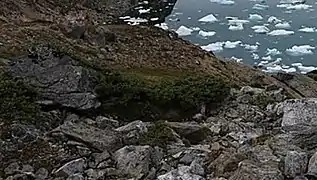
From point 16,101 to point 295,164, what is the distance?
11.1 ft

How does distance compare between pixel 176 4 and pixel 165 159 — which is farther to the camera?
pixel 176 4

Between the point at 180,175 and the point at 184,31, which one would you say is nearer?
the point at 180,175

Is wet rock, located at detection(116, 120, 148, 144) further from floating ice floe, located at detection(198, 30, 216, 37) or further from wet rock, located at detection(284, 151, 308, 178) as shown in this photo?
floating ice floe, located at detection(198, 30, 216, 37)

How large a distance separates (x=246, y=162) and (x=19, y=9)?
1249cm

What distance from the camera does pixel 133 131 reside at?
7039mm

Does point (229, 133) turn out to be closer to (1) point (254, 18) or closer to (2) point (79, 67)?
(2) point (79, 67)

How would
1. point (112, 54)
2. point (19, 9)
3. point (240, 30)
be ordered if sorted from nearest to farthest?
1. point (112, 54)
2. point (19, 9)
3. point (240, 30)

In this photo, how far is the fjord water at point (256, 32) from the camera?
23.5 meters

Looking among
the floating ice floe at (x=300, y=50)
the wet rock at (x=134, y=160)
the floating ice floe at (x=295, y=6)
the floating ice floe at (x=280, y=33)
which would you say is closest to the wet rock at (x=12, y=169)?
the wet rock at (x=134, y=160)

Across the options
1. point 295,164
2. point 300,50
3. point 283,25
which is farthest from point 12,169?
point 283,25

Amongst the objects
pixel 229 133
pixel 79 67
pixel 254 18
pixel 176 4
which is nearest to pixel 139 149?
pixel 229 133

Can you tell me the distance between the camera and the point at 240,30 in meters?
26.6

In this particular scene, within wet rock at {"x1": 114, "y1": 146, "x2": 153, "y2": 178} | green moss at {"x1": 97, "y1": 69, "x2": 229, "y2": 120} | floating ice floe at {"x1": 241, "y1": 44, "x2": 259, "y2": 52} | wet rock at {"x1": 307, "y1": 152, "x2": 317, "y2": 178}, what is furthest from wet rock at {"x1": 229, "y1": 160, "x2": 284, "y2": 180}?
floating ice floe at {"x1": 241, "y1": 44, "x2": 259, "y2": 52}

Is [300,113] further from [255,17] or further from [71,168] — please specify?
[255,17]
